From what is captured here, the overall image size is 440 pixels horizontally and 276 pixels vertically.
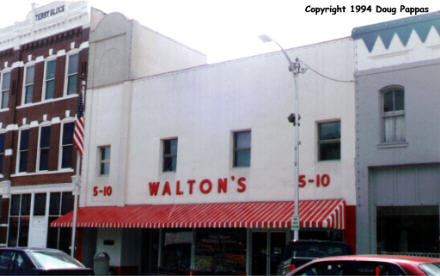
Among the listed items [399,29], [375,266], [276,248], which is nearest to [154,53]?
[276,248]

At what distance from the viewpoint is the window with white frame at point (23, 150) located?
29188 millimetres

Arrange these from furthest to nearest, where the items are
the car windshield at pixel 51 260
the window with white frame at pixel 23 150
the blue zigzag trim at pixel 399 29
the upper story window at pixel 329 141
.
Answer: the window with white frame at pixel 23 150, the upper story window at pixel 329 141, the blue zigzag trim at pixel 399 29, the car windshield at pixel 51 260

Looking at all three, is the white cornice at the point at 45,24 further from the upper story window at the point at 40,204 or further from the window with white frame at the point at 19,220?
the window with white frame at the point at 19,220

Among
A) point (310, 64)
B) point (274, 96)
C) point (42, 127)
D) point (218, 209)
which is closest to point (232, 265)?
point (218, 209)

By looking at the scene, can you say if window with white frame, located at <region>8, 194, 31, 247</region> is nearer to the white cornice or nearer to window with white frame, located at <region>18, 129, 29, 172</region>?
window with white frame, located at <region>18, 129, 29, 172</region>

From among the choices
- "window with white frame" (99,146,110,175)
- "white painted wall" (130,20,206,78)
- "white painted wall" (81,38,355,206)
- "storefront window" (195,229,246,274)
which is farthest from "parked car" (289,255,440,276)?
"white painted wall" (130,20,206,78)

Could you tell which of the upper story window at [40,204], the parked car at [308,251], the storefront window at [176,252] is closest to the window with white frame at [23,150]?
the upper story window at [40,204]

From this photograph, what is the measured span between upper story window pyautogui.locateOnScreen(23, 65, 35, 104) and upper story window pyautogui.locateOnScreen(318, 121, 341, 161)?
16.8 m

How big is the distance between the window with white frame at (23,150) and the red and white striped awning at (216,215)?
5416 millimetres

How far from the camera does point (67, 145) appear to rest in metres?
27.2

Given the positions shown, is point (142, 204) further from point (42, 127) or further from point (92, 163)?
point (42, 127)

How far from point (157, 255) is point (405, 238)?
10868mm

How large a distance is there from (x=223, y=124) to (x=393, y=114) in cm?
658

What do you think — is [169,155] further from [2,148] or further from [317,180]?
[2,148]
